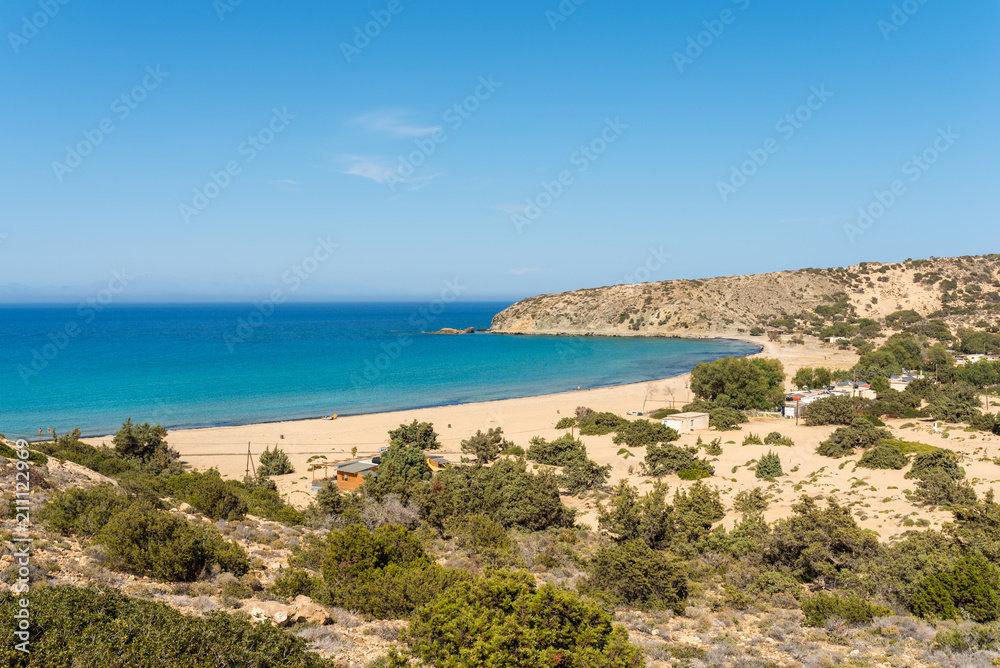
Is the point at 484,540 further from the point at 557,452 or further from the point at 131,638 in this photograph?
the point at 557,452

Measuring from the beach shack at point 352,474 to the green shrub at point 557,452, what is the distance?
7716 millimetres

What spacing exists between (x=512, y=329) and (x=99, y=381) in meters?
88.2

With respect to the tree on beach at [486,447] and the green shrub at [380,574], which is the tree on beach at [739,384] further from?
the green shrub at [380,574]

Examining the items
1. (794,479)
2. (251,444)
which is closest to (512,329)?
(251,444)

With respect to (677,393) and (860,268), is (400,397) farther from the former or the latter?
(860,268)

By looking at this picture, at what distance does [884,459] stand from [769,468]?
422cm

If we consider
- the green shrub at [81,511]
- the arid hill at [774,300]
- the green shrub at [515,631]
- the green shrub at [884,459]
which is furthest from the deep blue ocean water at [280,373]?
the green shrub at [515,631]

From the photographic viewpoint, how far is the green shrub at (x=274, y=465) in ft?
87.4

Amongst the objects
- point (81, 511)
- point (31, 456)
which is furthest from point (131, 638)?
point (31, 456)

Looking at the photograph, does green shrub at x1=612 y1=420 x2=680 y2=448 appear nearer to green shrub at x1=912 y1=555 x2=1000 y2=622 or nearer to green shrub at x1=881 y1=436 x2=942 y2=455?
green shrub at x1=881 y1=436 x2=942 y2=455

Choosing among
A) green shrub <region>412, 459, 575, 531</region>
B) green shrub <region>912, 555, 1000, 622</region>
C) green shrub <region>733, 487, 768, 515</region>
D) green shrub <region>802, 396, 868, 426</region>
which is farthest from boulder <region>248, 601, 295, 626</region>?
green shrub <region>802, 396, 868, 426</region>

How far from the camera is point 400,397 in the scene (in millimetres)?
52094

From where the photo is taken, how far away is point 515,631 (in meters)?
6.79

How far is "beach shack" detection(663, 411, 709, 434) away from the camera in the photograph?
1316 inches
